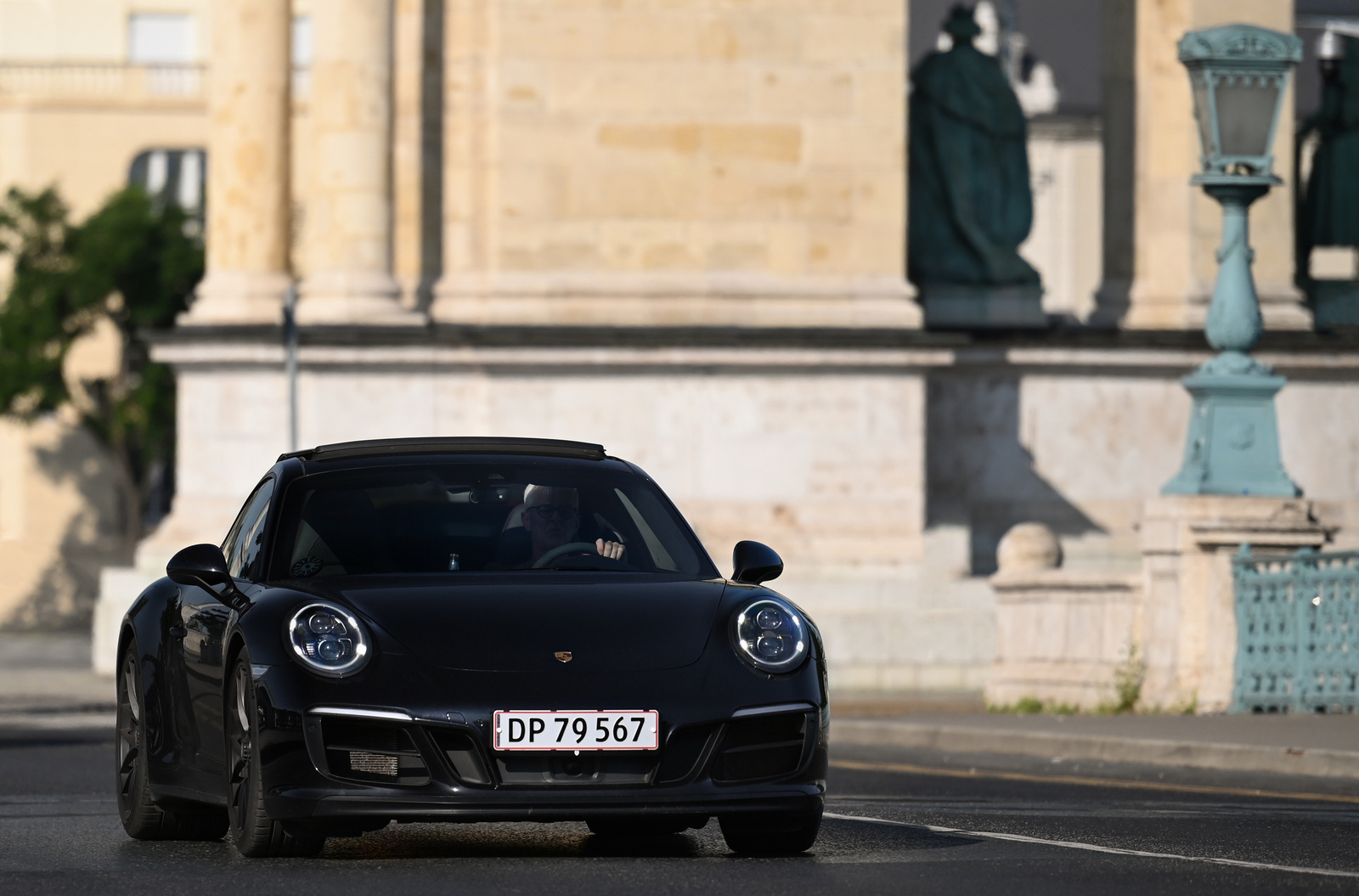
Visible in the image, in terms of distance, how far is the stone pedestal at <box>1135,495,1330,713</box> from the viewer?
61.4 ft

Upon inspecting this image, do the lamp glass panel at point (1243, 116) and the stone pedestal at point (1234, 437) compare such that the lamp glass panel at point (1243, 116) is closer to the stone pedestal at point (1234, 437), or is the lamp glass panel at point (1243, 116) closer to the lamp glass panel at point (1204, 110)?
the lamp glass panel at point (1204, 110)

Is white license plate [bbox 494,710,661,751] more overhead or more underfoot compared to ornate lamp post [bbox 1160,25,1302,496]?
more underfoot

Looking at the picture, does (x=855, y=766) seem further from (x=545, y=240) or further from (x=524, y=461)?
(x=545, y=240)

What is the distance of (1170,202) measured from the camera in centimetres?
2744

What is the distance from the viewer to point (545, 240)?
989 inches

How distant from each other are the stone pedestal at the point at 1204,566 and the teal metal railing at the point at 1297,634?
0.16 metres

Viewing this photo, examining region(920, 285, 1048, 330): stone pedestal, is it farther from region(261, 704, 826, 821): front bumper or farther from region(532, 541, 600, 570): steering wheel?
region(261, 704, 826, 821): front bumper

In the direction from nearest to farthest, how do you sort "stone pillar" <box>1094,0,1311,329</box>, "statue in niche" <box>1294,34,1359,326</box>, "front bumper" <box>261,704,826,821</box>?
1. "front bumper" <box>261,704,826,821</box>
2. "stone pillar" <box>1094,0,1311,329</box>
3. "statue in niche" <box>1294,34,1359,326</box>

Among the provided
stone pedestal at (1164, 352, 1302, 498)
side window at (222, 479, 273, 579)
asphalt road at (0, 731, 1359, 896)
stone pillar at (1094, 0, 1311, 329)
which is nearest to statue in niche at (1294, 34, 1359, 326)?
stone pillar at (1094, 0, 1311, 329)

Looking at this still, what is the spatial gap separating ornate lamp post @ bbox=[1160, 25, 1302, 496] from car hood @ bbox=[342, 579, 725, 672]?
1011 cm

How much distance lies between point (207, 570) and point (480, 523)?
0.89m

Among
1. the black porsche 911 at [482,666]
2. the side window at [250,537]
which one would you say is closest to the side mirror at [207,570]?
the black porsche 911 at [482,666]

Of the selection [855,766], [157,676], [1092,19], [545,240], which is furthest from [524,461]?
[1092,19]

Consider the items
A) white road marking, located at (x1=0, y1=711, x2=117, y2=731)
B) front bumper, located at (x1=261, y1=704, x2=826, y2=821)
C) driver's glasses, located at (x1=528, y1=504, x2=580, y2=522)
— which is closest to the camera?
front bumper, located at (x1=261, y1=704, x2=826, y2=821)
